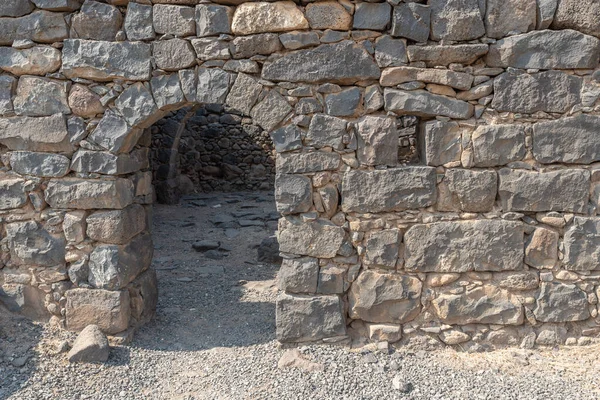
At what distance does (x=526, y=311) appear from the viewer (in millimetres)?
3951

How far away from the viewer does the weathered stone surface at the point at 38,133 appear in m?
4.01

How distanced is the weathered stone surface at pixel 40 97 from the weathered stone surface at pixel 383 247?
272 centimetres

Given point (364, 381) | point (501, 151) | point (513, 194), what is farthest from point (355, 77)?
point (364, 381)

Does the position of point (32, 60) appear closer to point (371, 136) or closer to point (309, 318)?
point (371, 136)

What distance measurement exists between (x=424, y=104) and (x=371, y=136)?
484mm


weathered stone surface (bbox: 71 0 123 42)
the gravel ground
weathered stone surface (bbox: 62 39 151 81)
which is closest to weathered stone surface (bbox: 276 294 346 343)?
the gravel ground

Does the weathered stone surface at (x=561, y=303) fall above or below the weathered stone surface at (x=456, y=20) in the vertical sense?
below

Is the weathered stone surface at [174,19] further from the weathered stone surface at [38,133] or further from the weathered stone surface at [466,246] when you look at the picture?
the weathered stone surface at [466,246]

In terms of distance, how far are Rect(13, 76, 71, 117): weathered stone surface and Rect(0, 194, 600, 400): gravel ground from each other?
1.81 meters

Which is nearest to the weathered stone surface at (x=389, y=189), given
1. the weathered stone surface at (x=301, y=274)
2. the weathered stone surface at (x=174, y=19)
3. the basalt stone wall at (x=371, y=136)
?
the basalt stone wall at (x=371, y=136)

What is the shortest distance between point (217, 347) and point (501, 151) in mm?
2866

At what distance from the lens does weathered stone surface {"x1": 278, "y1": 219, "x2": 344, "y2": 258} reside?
3904 mm

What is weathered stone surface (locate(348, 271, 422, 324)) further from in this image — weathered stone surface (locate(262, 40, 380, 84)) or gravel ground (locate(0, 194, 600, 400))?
weathered stone surface (locate(262, 40, 380, 84))

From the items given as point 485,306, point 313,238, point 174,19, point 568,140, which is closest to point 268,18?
point 174,19
